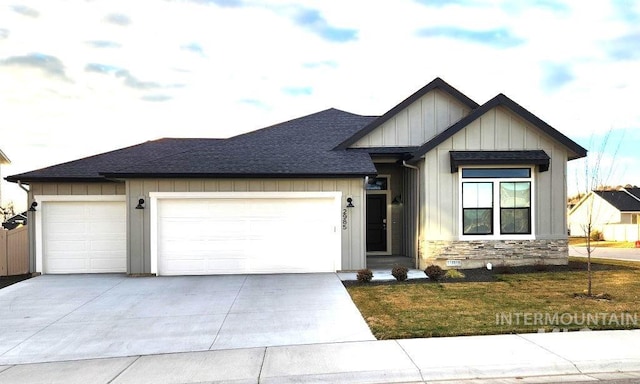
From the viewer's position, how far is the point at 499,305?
297 inches

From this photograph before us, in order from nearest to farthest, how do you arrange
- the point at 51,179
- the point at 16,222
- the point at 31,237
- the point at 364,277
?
the point at 364,277 → the point at 51,179 → the point at 31,237 → the point at 16,222

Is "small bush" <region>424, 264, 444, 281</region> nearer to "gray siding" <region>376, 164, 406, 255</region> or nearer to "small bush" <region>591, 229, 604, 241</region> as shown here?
"gray siding" <region>376, 164, 406, 255</region>

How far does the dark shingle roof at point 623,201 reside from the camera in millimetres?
31594

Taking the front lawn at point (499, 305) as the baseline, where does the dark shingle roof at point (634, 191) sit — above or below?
above

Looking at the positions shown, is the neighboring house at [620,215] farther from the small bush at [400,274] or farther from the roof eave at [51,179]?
the roof eave at [51,179]

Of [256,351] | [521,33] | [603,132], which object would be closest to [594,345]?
[256,351]

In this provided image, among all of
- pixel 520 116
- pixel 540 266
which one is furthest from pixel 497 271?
pixel 520 116

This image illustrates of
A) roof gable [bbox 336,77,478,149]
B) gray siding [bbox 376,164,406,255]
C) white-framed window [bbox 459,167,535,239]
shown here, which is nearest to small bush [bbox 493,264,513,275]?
white-framed window [bbox 459,167,535,239]

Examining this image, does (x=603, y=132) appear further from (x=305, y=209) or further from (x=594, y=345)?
(x=305, y=209)

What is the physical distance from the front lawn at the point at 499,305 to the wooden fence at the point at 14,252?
10.5 m

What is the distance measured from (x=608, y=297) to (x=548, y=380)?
467 cm

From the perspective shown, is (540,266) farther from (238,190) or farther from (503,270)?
(238,190)

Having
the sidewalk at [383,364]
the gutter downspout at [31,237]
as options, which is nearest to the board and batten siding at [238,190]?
the gutter downspout at [31,237]

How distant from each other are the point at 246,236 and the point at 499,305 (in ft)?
22.3
